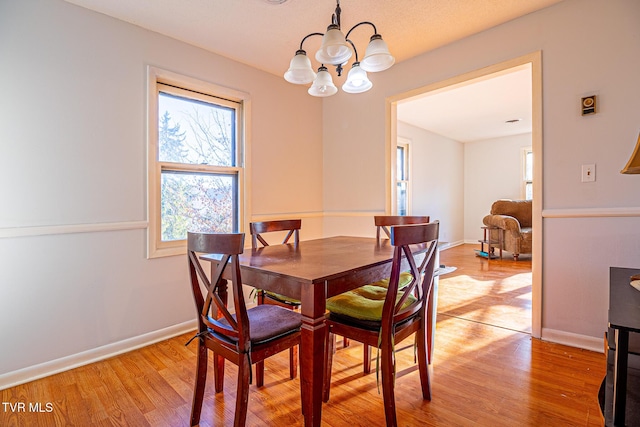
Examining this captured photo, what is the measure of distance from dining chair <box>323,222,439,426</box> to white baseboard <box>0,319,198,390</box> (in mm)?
1493

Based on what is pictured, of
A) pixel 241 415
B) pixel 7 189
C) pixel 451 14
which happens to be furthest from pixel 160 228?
pixel 451 14

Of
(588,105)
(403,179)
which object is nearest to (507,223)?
(403,179)

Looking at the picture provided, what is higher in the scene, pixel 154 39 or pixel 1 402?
pixel 154 39

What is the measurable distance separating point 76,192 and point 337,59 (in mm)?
1869

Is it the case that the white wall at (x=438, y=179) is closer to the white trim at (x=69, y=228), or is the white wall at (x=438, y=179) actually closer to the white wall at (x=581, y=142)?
the white wall at (x=581, y=142)

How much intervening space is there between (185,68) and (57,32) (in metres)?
0.81

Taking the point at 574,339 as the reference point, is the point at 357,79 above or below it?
above

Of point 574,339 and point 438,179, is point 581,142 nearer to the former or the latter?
point 574,339

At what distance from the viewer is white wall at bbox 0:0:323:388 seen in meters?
1.80

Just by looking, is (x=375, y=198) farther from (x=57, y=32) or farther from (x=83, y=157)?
(x=57, y=32)

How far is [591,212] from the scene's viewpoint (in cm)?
201

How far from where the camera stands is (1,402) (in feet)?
5.31

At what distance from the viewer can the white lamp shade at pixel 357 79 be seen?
183 cm

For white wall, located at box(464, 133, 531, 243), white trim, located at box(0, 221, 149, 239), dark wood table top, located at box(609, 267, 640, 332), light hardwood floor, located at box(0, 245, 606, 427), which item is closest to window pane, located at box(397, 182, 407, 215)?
white wall, located at box(464, 133, 531, 243)
